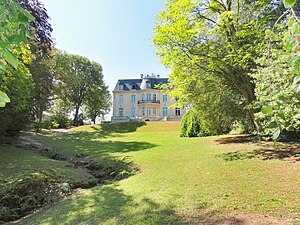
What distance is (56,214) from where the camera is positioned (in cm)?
497

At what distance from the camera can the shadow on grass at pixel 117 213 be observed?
3969 mm

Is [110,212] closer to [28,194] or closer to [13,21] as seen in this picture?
[28,194]

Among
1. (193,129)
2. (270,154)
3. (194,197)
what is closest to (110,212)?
(194,197)

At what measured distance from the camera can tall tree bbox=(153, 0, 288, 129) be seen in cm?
891

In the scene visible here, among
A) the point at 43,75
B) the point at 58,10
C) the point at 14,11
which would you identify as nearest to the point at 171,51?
the point at 58,10

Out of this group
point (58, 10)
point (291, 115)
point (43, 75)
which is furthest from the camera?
point (43, 75)

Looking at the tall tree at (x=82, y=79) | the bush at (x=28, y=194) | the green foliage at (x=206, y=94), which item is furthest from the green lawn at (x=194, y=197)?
the tall tree at (x=82, y=79)

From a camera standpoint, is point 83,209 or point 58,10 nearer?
point 83,209

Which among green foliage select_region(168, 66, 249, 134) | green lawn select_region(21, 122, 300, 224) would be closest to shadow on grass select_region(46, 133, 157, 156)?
green foliage select_region(168, 66, 249, 134)

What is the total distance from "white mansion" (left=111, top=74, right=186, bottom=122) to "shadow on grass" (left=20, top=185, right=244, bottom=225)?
132 ft

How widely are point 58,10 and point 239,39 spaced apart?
7.29 meters

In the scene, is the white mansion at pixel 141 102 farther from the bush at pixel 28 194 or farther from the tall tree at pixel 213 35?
the bush at pixel 28 194

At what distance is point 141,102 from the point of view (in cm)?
4644

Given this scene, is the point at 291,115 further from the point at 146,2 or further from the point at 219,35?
the point at 146,2
